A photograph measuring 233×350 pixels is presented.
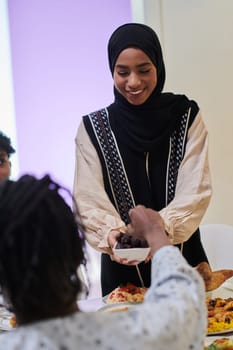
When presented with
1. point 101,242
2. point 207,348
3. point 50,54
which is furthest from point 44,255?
point 50,54

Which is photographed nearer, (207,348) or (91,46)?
(207,348)

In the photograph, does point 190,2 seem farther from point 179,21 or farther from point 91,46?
point 91,46

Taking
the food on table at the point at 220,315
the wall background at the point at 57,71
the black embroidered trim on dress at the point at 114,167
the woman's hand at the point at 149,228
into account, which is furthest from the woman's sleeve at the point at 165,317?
the wall background at the point at 57,71

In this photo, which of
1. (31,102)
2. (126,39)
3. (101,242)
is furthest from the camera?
(31,102)

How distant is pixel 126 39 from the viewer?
1.70 metres

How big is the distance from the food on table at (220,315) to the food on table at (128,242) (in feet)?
0.78

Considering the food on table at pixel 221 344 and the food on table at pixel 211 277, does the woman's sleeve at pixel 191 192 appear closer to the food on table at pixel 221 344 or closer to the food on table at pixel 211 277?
the food on table at pixel 211 277

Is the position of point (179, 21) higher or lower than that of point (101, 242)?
higher

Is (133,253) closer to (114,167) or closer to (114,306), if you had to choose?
(114,306)

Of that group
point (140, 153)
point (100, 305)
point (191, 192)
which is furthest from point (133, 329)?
point (140, 153)

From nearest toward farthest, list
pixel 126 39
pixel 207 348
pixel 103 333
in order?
pixel 103 333
pixel 207 348
pixel 126 39

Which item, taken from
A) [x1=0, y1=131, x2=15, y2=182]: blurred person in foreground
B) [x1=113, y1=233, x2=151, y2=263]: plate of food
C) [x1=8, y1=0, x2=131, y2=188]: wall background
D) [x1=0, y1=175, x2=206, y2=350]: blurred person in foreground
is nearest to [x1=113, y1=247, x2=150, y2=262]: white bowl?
[x1=113, y1=233, x2=151, y2=263]: plate of food

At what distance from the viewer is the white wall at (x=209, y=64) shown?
99.7 inches

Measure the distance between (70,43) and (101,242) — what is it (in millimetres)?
1712
